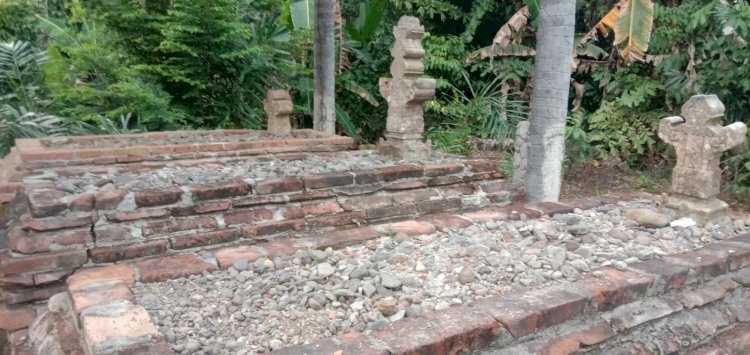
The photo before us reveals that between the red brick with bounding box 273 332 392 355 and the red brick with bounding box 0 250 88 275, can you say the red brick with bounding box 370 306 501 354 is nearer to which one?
the red brick with bounding box 273 332 392 355

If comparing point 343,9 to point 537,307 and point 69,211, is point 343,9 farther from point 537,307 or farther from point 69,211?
point 537,307

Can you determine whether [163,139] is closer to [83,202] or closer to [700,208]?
[83,202]

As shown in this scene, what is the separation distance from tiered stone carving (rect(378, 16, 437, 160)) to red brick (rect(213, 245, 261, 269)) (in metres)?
2.62

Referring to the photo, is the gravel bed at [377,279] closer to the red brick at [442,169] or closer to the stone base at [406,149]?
the red brick at [442,169]

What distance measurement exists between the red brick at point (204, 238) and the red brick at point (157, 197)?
265mm

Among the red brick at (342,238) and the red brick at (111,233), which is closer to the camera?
the red brick at (342,238)

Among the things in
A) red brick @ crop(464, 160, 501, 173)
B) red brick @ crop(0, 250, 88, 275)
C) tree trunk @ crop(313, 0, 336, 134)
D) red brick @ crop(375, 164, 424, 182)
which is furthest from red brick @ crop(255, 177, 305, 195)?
tree trunk @ crop(313, 0, 336, 134)

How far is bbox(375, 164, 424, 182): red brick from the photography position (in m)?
4.48

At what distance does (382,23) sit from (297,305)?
883cm

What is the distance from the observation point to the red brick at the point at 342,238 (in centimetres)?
295

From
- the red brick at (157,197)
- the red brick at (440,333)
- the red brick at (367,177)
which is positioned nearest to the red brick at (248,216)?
the red brick at (157,197)

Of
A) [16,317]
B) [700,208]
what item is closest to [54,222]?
[16,317]

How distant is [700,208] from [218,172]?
349 cm

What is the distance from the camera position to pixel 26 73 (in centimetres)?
850
